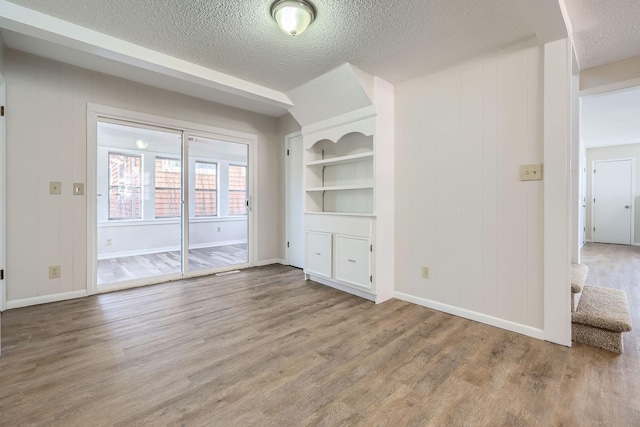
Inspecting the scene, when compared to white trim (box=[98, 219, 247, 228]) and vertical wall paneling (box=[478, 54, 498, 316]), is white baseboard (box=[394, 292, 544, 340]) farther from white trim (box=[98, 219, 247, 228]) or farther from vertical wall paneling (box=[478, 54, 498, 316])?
white trim (box=[98, 219, 247, 228])

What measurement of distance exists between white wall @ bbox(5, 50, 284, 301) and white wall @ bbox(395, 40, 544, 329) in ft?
10.9

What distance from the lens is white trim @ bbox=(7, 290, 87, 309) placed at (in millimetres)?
2701

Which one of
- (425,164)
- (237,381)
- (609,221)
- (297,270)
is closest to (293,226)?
(297,270)

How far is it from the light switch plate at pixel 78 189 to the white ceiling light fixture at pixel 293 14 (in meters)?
2.71

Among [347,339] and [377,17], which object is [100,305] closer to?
[347,339]

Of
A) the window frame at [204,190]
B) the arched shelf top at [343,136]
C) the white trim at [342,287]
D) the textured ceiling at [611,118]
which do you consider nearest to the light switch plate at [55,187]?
the arched shelf top at [343,136]

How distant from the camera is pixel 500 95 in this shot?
2307 mm

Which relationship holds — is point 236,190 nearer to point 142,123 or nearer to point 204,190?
point 204,190

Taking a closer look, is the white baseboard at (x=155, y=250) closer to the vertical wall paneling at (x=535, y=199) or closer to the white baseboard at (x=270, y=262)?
the white baseboard at (x=270, y=262)

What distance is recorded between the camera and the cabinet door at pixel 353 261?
297cm

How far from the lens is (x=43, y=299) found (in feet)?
9.30

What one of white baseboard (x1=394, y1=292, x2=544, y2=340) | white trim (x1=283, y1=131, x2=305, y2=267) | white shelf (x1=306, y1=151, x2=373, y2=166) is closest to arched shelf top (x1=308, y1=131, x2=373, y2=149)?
white shelf (x1=306, y1=151, x2=373, y2=166)

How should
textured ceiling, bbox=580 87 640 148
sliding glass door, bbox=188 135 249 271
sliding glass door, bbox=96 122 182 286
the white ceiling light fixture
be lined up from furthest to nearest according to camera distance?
sliding glass door, bbox=188 135 249 271 < sliding glass door, bbox=96 122 182 286 < textured ceiling, bbox=580 87 640 148 < the white ceiling light fixture

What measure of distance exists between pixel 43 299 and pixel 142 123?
2.15 meters
